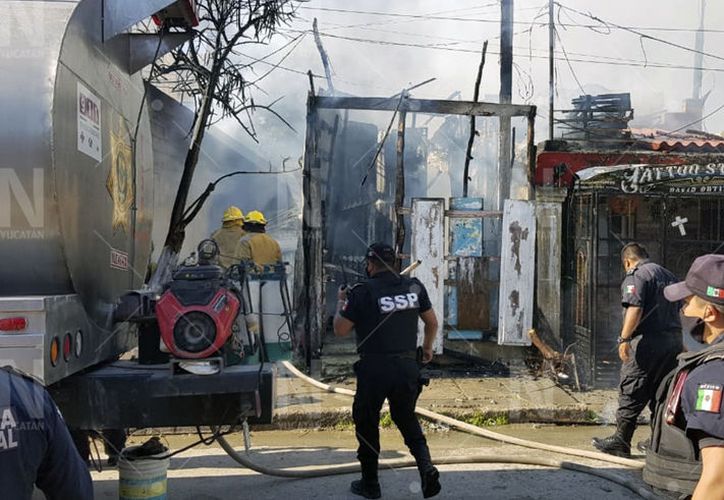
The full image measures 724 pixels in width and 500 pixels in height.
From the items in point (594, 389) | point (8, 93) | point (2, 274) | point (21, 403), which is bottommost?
point (594, 389)

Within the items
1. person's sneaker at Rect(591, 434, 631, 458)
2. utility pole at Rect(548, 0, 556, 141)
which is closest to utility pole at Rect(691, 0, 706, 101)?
utility pole at Rect(548, 0, 556, 141)

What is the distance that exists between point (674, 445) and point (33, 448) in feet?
6.56

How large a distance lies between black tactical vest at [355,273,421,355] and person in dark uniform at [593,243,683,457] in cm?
205

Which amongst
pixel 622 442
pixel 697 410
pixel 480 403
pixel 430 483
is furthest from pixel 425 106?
pixel 697 410

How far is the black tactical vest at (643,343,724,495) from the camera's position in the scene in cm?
224

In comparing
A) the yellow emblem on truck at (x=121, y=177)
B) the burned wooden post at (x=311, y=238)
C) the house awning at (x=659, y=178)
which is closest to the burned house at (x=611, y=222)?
the house awning at (x=659, y=178)

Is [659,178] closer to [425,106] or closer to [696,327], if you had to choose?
[425,106]

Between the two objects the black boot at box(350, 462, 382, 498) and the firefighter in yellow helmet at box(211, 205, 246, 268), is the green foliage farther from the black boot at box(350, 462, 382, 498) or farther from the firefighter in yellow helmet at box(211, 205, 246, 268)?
the firefighter in yellow helmet at box(211, 205, 246, 268)

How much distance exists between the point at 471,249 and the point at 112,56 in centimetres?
542

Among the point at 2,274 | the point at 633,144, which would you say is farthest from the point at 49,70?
the point at 633,144

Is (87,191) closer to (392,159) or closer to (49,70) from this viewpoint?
(49,70)

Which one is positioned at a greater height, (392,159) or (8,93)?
(392,159)

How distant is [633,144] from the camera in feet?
35.7

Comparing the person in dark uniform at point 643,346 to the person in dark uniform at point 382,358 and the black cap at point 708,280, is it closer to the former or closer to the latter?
the person in dark uniform at point 382,358
